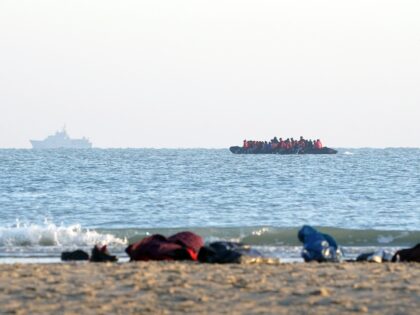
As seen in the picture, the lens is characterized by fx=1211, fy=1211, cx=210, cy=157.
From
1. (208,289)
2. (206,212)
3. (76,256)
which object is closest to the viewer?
(208,289)

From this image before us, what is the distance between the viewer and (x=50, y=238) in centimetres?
2608

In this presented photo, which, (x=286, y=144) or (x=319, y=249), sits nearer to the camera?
(x=319, y=249)

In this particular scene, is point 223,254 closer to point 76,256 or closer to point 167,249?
point 167,249

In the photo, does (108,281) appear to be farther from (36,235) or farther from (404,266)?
(36,235)

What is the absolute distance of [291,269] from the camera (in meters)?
16.0

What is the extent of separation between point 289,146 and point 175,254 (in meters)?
124

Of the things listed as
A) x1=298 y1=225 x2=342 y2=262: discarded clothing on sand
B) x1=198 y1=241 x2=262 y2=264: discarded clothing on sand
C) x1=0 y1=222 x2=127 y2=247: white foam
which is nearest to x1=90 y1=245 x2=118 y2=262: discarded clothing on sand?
x1=198 y1=241 x2=262 y2=264: discarded clothing on sand

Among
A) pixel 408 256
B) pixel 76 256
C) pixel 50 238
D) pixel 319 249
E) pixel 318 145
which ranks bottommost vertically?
pixel 50 238

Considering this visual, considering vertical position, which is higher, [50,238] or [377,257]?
[377,257]

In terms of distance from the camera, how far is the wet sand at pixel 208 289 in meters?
12.6

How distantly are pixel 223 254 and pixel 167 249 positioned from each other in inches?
45.1

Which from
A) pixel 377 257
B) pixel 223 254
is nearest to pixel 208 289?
pixel 223 254

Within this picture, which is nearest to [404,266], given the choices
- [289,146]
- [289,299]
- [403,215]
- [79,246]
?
[289,299]

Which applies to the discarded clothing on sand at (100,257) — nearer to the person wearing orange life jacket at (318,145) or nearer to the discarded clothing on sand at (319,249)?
the discarded clothing on sand at (319,249)
